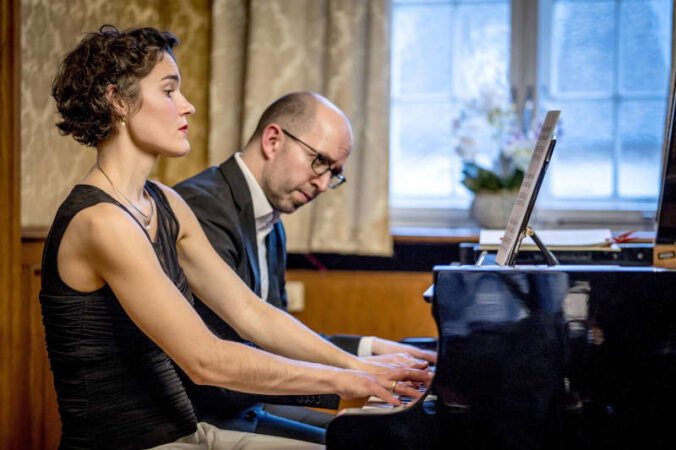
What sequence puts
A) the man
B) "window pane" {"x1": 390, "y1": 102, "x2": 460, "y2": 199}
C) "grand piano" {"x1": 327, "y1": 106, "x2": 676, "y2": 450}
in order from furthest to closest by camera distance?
1. "window pane" {"x1": 390, "y1": 102, "x2": 460, "y2": 199}
2. the man
3. "grand piano" {"x1": 327, "y1": 106, "x2": 676, "y2": 450}

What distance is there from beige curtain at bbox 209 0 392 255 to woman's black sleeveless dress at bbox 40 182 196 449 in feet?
5.77

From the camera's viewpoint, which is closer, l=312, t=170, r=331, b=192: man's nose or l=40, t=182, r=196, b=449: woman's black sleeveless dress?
l=40, t=182, r=196, b=449: woman's black sleeveless dress

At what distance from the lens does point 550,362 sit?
110 cm

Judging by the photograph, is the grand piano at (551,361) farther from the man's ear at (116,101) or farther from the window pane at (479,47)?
the window pane at (479,47)

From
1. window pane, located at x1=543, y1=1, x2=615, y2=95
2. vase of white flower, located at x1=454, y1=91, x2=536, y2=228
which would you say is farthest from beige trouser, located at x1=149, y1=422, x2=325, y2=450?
window pane, located at x1=543, y1=1, x2=615, y2=95

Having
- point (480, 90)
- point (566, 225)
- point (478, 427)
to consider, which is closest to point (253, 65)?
point (480, 90)

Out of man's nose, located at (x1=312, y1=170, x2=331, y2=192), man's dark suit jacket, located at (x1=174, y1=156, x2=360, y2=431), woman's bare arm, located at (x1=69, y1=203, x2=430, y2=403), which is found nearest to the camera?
woman's bare arm, located at (x1=69, y1=203, x2=430, y2=403)

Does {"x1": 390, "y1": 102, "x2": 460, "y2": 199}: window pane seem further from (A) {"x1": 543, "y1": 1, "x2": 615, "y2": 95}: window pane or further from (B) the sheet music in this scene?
(B) the sheet music

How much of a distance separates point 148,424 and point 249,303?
0.43m

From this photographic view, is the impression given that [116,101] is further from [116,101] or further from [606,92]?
[606,92]

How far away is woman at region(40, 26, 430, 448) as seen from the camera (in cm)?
128

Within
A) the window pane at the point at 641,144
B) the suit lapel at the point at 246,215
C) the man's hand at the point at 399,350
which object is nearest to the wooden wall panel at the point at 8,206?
the suit lapel at the point at 246,215

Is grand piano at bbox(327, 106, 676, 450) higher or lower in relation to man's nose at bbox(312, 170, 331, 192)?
lower

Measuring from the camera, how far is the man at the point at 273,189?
1945 mm
